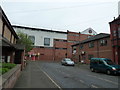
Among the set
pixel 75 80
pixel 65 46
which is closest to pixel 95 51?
pixel 75 80

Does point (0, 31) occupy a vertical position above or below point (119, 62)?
above

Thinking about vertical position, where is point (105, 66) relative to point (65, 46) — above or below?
below

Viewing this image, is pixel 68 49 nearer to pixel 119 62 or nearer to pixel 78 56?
pixel 78 56

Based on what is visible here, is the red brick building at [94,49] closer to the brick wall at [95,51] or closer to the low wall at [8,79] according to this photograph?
the brick wall at [95,51]

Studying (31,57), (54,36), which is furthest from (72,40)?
(31,57)

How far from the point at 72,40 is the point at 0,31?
162ft

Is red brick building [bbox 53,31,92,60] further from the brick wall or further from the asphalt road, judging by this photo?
the asphalt road

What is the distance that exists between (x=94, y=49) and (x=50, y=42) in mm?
30669

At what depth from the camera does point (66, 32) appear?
196 ft

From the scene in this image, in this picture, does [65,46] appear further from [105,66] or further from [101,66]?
[105,66]

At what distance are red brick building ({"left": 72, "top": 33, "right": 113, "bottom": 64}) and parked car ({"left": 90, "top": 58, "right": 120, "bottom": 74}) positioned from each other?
7.47 metres

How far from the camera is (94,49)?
29.1 m

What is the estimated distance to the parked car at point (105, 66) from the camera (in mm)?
13648

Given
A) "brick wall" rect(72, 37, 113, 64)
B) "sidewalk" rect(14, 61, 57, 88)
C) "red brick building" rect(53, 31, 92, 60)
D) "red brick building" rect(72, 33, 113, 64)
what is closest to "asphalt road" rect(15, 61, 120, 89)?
"sidewalk" rect(14, 61, 57, 88)
